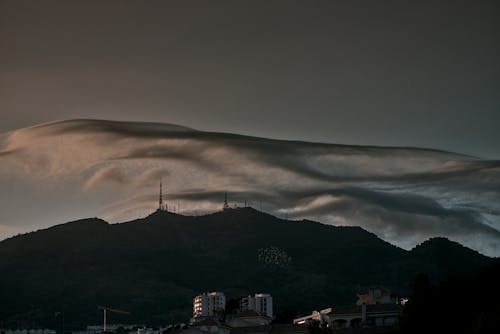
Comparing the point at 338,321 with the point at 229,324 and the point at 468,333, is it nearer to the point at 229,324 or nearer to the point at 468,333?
the point at 229,324

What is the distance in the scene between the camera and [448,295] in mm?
123250

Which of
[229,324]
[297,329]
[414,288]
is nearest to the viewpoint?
[414,288]

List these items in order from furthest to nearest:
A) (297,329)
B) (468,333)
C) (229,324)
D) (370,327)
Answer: (229,324)
(297,329)
(370,327)
(468,333)

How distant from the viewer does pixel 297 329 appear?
165750mm

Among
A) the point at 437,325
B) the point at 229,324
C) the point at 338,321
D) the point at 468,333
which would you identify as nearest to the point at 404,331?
the point at 437,325

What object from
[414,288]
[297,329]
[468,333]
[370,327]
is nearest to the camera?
[468,333]

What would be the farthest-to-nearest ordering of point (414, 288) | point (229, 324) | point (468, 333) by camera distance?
point (229, 324) < point (414, 288) < point (468, 333)

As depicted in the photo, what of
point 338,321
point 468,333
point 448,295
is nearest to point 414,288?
point 448,295

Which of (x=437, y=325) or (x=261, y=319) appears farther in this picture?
(x=261, y=319)

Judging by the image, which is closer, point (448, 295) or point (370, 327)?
point (448, 295)

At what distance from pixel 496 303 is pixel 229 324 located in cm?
7970

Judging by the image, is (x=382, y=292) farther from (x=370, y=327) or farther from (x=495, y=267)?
(x=495, y=267)

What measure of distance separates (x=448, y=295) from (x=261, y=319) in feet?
254

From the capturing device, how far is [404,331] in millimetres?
120938
